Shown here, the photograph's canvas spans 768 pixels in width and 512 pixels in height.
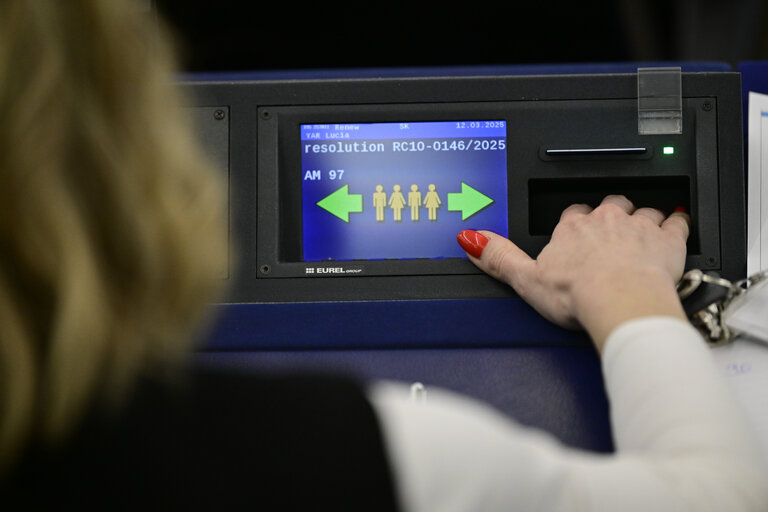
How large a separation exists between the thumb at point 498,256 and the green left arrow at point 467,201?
3cm

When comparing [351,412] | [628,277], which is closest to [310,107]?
[628,277]

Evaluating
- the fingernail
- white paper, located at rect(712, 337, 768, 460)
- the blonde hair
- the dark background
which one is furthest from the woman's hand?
the dark background

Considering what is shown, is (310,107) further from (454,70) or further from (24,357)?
(24,357)

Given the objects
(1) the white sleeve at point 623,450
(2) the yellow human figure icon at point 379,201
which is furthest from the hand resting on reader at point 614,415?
(2) the yellow human figure icon at point 379,201

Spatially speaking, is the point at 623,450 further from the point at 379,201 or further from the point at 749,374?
the point at 379,201

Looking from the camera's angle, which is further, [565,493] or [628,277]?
[628,277]

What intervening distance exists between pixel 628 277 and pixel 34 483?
0.57 meters

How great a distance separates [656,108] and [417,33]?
11.3 ft

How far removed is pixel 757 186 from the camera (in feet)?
3.10

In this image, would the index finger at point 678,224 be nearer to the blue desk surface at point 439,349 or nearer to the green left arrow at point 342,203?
the blue desk surface at point 439,349

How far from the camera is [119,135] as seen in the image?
460 millimetres

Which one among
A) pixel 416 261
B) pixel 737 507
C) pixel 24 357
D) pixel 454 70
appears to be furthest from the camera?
pixel 454 70

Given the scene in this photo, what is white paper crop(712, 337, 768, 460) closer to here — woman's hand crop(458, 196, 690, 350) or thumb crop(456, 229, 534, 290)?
woman's hand crop(458, 196, 690, 350)

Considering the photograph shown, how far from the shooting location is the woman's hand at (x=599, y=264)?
2.40 ft
